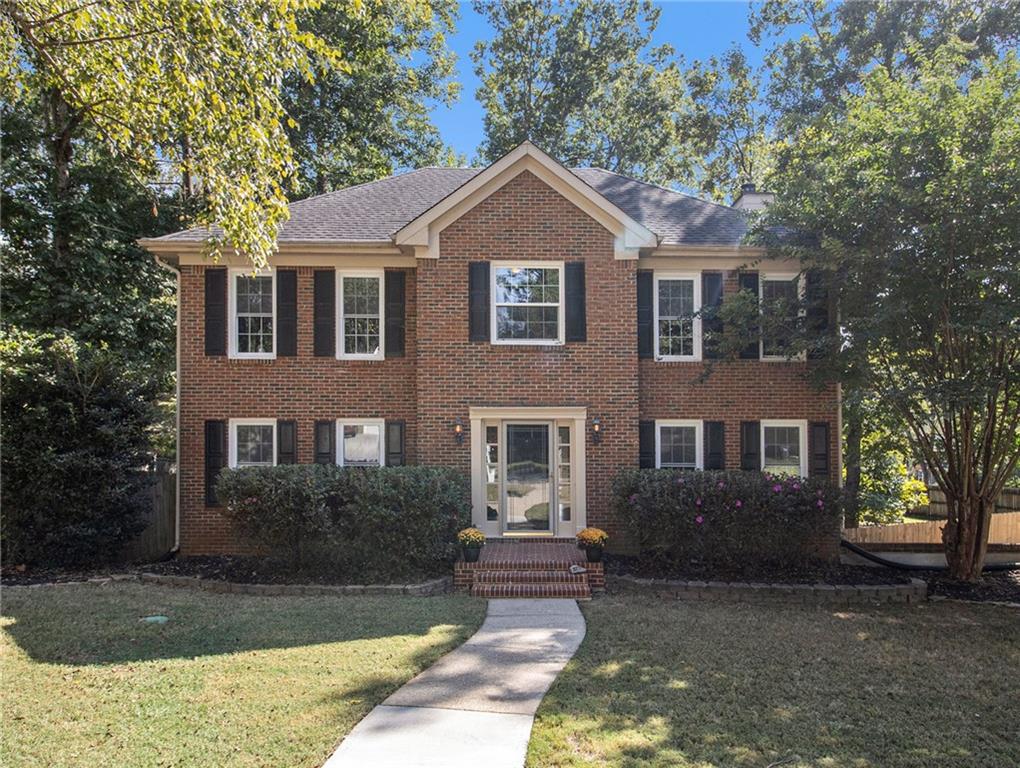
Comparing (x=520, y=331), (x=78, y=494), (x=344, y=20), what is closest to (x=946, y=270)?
(x=520, y=331)

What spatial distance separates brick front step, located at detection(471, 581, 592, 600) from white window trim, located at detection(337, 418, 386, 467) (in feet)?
10.7

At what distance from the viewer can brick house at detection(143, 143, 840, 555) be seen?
11523 mm

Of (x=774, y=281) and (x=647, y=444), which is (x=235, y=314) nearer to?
(x=647, y=444)

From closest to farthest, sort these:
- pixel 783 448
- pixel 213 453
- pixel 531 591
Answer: pixel 531 591
pixel 213 453
pixel 783 448

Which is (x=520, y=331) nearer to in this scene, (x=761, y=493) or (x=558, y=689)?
(x=761, y=493)

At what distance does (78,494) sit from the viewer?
10.8 meters

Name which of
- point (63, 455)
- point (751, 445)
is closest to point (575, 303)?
point (751, 445)

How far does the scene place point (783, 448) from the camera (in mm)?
12133

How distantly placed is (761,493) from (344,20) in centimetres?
1814

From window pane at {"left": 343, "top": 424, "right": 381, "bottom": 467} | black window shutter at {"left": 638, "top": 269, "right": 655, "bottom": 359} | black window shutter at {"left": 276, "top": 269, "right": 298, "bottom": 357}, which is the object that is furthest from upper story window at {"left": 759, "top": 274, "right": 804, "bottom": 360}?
black window shutter at {"left": 276, "top": 269, "right": 298, "bottom": 357}

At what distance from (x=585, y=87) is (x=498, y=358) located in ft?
59.6

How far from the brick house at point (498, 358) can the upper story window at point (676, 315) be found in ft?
0.13

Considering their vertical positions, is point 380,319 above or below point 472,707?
above

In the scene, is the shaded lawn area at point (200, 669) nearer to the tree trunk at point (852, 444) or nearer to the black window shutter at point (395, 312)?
the black window shutter at point (395, 312)
